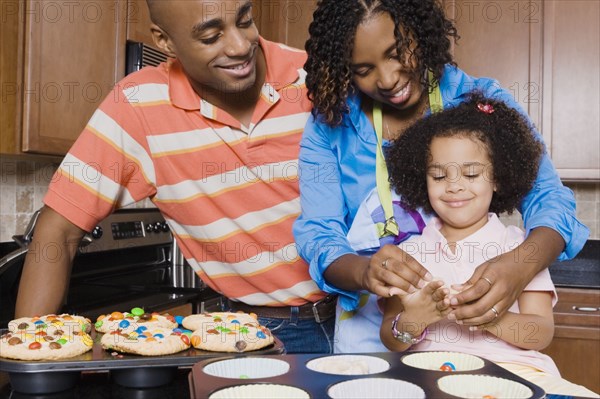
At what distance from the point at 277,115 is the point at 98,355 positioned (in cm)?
77

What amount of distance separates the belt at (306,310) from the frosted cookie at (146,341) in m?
0.52

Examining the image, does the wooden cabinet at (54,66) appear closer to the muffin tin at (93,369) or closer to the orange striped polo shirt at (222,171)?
the orange striped polo shirt at (222,171)

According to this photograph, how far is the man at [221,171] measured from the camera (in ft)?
5.02

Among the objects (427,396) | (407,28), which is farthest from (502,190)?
(427,396)

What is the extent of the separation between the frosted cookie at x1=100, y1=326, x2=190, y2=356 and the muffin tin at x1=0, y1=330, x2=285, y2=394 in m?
0.01

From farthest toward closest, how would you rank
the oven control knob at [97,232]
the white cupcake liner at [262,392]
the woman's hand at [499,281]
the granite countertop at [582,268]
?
the granite countertop at [582,268]
the oven control knob at [97,232]
the woman's hand at [499,281]
the white cupcake liner at [262,392]

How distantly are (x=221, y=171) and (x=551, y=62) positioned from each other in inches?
87.7

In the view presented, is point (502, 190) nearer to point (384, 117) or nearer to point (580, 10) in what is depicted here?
point (384, 117)

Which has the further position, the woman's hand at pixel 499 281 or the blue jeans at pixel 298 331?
the blue jeans at pixel 298 331

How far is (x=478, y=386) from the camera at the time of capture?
34.2 inches

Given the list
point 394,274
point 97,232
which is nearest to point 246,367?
point 394,274

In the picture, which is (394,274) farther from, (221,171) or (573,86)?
(573,86)

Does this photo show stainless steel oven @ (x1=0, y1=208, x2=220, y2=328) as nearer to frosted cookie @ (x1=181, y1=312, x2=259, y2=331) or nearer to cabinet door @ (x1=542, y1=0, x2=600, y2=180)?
frosted cookie @ (x1=181, y1=312, x2=259, y2=331)

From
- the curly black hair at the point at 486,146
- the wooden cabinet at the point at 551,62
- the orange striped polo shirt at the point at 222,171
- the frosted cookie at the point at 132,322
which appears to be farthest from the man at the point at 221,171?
the wooden cabinet at the point at 551,62
